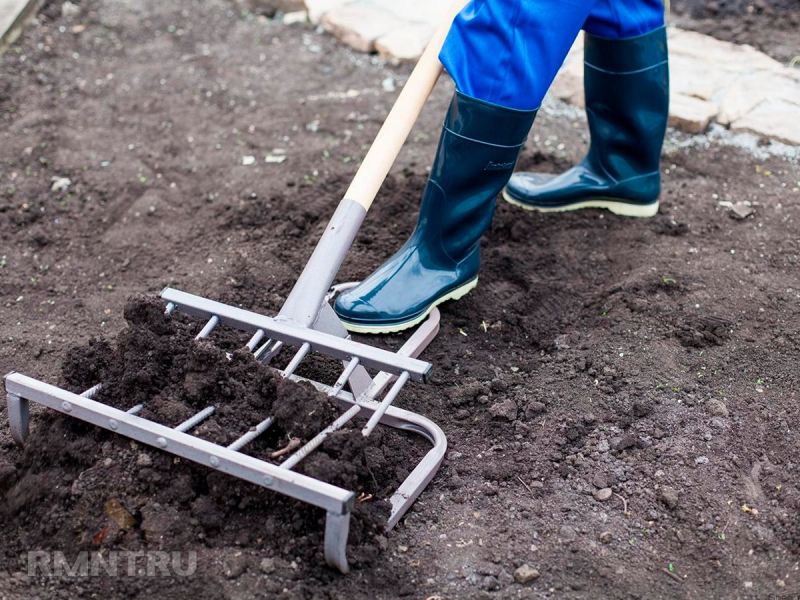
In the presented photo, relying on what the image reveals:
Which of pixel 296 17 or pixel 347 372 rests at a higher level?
pixel 347 372

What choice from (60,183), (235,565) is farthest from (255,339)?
(60,183)

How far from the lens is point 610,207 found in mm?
3037

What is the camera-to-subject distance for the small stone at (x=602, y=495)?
1.96 metres

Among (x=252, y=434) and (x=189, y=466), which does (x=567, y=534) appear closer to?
(x=252, y=434)

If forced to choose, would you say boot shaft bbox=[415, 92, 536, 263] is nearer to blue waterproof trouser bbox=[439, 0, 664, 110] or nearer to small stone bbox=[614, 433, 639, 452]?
blue waterproof trouser bbox=[439, 0, 664, 110]

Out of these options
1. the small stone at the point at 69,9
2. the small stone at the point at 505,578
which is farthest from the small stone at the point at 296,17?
the small stone at the point at 505,578

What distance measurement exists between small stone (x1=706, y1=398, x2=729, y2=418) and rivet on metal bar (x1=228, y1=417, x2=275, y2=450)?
1112 millimetres

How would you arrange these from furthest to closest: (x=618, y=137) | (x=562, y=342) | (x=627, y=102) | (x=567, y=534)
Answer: (x=618, y=137), (x=627, y=102), (x=562, y=342), (x=567, y=534)

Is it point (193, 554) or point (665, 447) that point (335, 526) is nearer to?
point (193, 554)

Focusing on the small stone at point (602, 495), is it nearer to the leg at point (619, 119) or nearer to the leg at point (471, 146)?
the leg at point (471, 146)

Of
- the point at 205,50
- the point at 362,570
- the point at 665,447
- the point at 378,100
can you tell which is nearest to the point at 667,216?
the point at 665,447

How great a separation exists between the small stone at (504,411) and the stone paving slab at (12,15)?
3380mm

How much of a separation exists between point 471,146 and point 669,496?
1.05 m

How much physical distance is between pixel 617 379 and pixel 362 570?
3.01ft
